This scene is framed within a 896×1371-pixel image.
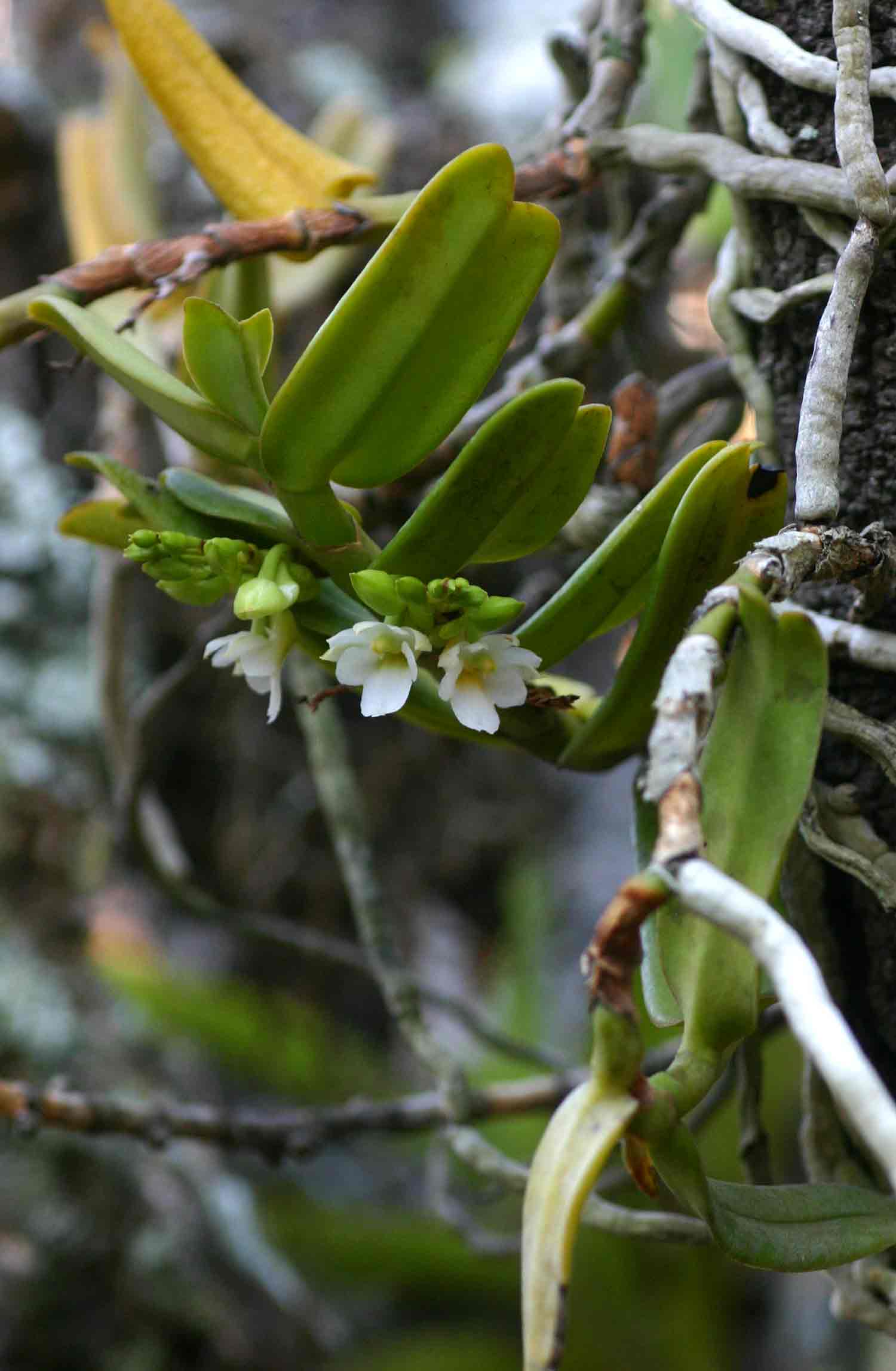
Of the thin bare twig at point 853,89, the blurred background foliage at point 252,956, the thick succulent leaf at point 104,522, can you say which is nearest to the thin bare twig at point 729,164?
the thin bare twig at point 853,89

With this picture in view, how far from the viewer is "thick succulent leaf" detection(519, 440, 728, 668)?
0.32 m

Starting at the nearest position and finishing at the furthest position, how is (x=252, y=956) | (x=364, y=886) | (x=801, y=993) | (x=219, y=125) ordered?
(x=801, y=993) → (x=219, y=125) → (x=364, y=886) → (x=252, y=956)

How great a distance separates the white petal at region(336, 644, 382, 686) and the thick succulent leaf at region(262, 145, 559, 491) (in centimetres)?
5

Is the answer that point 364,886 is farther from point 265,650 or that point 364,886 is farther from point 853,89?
point 853,89

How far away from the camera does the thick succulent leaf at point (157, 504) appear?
13.6 inches

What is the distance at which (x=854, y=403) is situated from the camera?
36 centimetres

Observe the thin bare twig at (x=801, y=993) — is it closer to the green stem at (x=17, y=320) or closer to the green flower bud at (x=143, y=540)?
the green flower bud at (x=143, y=540)

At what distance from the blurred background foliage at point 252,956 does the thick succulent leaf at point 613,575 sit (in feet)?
1.69

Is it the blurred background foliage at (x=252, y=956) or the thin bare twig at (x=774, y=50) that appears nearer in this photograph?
the thin bare twig at (x=774, y=50)

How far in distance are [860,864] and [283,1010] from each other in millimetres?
1312

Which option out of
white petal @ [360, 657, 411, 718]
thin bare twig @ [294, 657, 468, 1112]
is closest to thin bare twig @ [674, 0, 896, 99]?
white petal @ [360, 657, 411, 718]

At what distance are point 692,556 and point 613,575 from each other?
0.03 m

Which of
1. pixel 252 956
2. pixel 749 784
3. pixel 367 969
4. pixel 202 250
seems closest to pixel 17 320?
pixel 202 250

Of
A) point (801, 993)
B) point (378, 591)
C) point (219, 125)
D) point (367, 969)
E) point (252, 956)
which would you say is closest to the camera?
point (801, 993)
